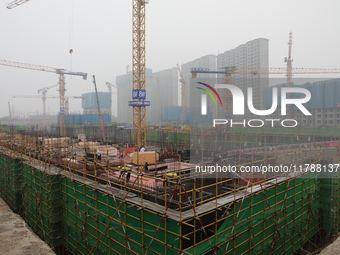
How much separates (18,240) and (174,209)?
16.6ft

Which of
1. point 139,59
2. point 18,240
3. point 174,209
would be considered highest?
point 139,59

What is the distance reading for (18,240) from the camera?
7902 mm

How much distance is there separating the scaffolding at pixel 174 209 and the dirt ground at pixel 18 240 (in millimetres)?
1368

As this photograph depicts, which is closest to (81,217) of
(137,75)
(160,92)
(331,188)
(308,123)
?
(331,188)

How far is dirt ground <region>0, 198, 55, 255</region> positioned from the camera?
7223mm

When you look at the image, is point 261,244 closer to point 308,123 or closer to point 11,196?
point 11,196

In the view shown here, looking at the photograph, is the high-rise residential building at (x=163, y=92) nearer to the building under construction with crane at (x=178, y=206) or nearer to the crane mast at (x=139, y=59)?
the crane mast at (x=139, y=59)

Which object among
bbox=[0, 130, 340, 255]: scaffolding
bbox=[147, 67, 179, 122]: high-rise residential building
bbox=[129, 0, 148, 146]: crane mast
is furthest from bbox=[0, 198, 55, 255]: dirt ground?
bbox=[147, 67, 179, 122]: high-rise residential building

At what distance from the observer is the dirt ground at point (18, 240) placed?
7.22m

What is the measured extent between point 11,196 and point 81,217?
848 cm

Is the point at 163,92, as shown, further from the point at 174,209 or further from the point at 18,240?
the point at 174,209

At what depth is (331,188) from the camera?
10984 mm

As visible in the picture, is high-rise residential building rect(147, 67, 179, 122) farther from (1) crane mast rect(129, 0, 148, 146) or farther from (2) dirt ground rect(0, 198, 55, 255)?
(2) dirt ground rect(0, 198, 55, 255)

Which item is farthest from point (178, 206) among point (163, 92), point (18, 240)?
point (163, 92)
